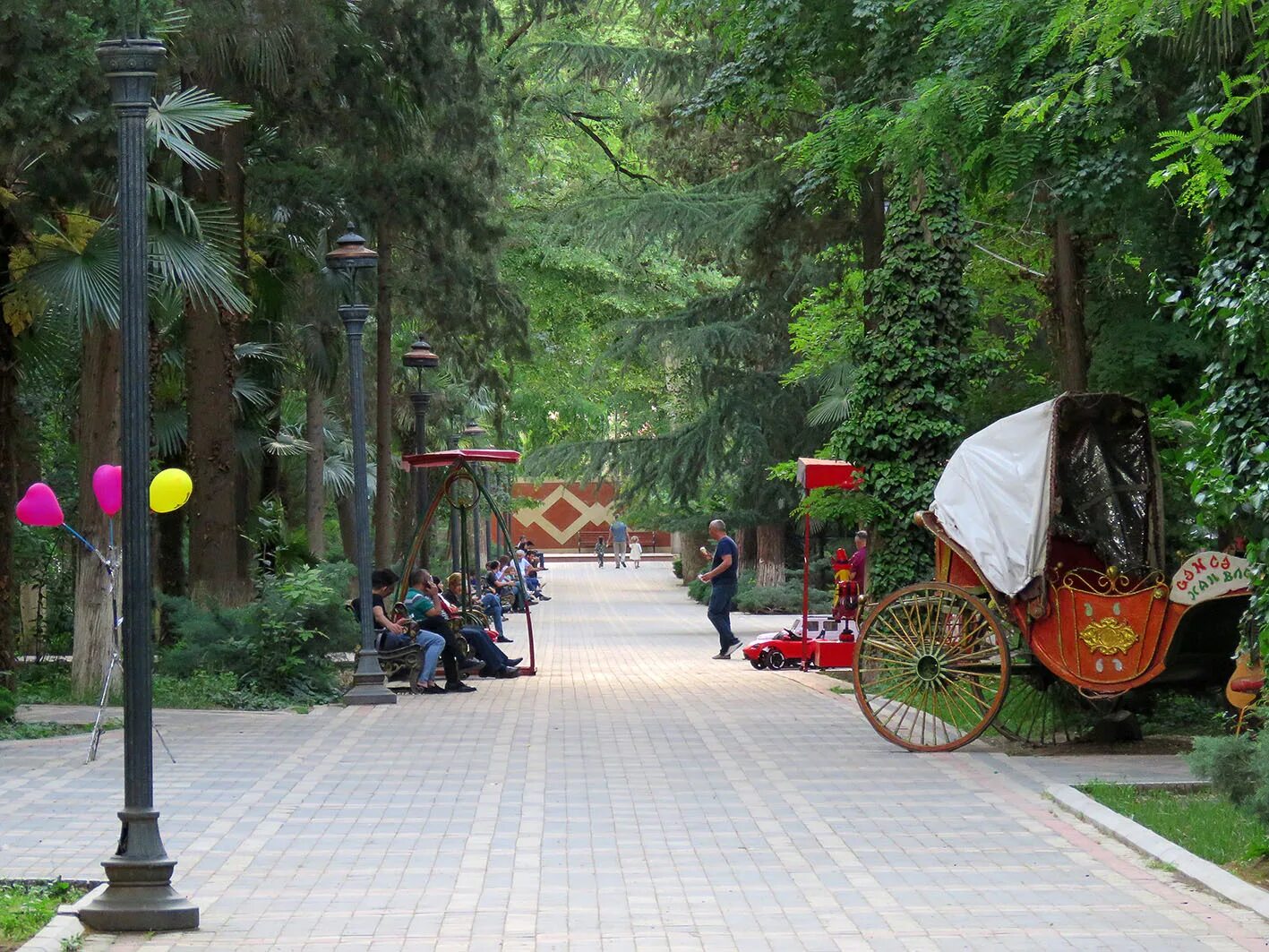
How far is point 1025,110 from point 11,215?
9115mm

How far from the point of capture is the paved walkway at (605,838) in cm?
727

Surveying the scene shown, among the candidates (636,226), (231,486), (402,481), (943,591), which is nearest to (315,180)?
(231,486)

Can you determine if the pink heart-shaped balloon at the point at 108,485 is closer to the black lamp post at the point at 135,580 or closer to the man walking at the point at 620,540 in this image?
the black lamp post at the point at 135,580

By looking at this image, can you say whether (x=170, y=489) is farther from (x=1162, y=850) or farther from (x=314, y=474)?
(x=314, y=474)

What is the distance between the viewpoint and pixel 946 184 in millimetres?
17734

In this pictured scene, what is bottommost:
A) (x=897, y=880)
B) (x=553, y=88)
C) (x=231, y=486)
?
(x=897, y=880)

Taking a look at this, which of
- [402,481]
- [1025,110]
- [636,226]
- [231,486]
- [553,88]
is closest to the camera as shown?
[1025,110]

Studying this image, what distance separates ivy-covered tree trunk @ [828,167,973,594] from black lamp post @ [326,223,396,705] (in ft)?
17.5

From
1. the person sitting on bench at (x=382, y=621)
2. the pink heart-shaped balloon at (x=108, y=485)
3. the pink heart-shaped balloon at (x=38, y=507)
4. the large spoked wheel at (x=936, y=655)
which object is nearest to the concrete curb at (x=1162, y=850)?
the large spoked wheel at (x=936, y=655)

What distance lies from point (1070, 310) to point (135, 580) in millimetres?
11945

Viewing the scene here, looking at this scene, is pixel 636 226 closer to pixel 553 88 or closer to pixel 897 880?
pixel 553 88

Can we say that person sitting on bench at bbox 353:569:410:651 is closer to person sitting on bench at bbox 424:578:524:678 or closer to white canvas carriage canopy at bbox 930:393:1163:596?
person sitting on bench at bbox 424:578:524:678

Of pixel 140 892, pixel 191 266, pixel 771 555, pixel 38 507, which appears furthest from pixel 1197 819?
pixel 771 555

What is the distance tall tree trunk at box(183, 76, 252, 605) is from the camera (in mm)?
19344
